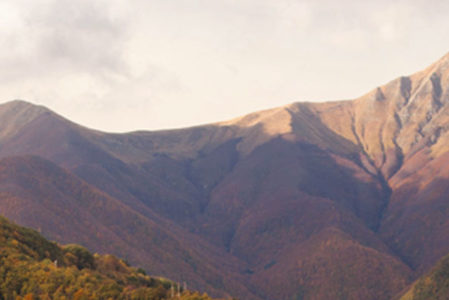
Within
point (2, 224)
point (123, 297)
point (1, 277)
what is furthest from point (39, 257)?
point (123, 297)

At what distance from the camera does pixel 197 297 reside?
107 m

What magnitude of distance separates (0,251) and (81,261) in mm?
37537

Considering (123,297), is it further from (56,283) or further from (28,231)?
(28,231)

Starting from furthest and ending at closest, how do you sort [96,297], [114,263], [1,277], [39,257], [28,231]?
[114,263], [28,231], [39,257], [1,277], [96,297]

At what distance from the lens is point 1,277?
110 meters

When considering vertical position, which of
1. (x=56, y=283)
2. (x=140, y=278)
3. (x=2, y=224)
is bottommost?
(x=140, y=278)

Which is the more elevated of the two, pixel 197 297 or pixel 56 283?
pixel 56 283

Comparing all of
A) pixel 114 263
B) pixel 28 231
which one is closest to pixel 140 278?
pixel 114 263

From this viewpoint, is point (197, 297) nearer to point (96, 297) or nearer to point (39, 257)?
point (96, 297)

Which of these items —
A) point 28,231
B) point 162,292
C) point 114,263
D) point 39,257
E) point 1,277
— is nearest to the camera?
point 1,277

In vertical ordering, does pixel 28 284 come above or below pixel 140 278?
above

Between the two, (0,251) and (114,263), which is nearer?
(0,251)

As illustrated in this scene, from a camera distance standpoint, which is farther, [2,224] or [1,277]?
[2,224]

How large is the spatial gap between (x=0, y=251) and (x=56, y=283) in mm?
17730
